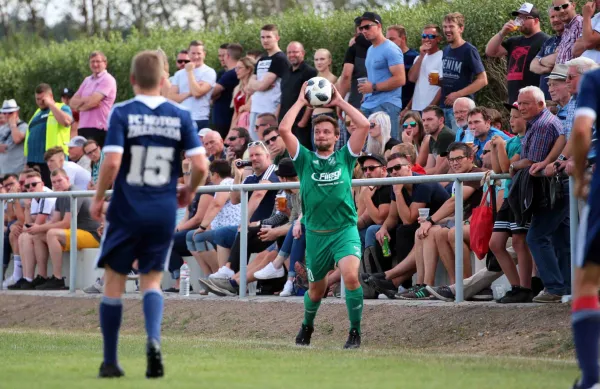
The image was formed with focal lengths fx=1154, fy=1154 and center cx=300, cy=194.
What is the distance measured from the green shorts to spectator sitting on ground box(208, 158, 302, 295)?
3197 millimetres

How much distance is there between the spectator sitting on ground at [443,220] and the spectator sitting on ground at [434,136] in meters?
1.25

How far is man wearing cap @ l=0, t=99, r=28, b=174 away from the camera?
68.8ft

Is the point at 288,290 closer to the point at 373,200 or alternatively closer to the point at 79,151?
the point at 373,200

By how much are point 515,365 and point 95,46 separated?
18.4 metres

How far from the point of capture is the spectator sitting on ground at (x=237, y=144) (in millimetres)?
16422

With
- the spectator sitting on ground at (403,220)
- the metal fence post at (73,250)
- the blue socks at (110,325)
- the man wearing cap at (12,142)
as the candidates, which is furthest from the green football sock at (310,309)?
the man wearing cap at (12,142)

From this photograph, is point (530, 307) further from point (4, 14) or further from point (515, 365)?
point (4, 14)

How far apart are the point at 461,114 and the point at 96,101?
7.41 metres

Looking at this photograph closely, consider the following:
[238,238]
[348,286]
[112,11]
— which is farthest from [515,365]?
[112,11]

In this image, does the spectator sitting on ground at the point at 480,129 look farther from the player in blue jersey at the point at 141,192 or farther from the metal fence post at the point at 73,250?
the metal fence post at the point at 73,250

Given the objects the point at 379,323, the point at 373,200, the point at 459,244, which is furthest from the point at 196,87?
the point at 459,244

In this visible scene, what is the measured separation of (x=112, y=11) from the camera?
4391 centimetres

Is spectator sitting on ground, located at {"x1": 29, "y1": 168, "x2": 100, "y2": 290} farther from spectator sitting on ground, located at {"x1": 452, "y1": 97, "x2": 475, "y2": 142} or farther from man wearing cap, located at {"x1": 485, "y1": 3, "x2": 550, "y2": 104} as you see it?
man wearing cap, located at {"x1": 485, "y1": 3, "x2": 550, "y2": 104}

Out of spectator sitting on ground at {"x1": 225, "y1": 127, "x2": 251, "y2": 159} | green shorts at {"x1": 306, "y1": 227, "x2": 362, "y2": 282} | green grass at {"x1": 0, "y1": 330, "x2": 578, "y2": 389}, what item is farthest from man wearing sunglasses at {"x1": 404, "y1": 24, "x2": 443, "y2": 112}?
green grass at {"x1": 0, "y1": 330, "x2": 578, "y2": 389}
